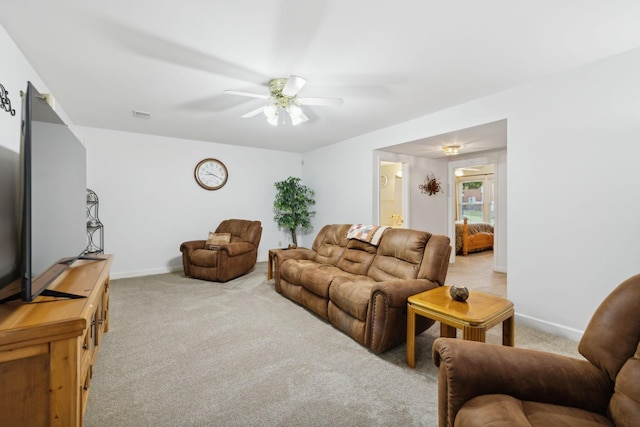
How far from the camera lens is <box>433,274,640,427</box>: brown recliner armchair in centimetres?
98

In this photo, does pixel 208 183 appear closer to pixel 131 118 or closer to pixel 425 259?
pixel 131 118

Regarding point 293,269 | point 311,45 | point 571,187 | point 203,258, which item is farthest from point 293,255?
point 571,187

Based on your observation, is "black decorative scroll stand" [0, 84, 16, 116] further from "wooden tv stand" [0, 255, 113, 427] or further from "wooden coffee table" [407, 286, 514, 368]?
"wooden coffee table" [407, 286, 514, 368]

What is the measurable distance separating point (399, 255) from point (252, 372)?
1630mm

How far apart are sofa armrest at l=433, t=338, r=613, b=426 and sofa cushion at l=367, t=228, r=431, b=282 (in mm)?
1409

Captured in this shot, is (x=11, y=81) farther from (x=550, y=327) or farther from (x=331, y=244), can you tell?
(x=550, y=327)

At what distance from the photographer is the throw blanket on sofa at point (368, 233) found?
A: 309 cm

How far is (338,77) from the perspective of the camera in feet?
8.46

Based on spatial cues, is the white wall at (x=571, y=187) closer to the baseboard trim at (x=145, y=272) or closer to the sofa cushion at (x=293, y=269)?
the sofa cushion at (x=293, y=269)

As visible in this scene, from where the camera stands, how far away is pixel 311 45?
6.74 ft

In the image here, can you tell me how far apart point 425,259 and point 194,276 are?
11.5ft

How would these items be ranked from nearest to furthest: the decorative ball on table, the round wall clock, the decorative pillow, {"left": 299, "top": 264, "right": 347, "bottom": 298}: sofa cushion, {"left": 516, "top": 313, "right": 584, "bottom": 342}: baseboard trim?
the decorative ball on table
{"left": 516, "top": 313, "right": 584, "bottom": 342}: baseboard trim
{"left": 299, "top": 264, "right": 347, "bottom": 298}: sofa cushion
the decorative pillow
the round wall clock

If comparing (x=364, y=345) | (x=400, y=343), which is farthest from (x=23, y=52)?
(x=400, y=343)

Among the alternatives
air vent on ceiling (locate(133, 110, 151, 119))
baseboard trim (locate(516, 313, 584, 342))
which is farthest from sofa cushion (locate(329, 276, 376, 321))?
air vent on ceiling (locate(133, 110, 151, 119))
